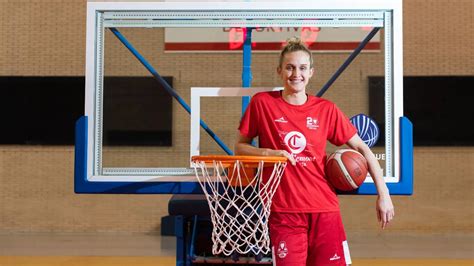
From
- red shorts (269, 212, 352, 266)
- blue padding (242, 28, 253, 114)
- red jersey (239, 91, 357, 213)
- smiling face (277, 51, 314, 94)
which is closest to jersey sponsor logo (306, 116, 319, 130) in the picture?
red jersey (239, 91, 357, 213)

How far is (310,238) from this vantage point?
3.04 meters

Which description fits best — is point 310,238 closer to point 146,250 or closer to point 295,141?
point 295,141

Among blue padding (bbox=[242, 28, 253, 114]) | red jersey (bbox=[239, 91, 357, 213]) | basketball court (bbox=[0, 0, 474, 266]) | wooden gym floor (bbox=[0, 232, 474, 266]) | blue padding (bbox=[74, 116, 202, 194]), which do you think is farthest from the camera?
wooden gym floor (bbox=[0, 232, 474, 266])

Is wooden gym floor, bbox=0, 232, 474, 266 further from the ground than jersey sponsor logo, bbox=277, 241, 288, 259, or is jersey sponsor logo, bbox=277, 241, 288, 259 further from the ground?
jersey sponsor logo, bbox=277, 241, 288, 259

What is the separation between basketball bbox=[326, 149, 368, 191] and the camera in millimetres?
3188

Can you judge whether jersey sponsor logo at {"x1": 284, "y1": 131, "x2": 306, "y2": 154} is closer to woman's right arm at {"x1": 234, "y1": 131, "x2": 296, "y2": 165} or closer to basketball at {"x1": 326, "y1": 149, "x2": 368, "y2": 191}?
woman's right arm at {"x1": 234, "y1": 131, "x2": 296, "y2": 165}

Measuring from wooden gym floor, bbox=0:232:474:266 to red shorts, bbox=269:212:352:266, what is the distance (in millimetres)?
4396

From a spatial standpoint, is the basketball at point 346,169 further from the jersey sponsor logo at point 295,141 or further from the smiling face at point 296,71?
the smiling face at point 296,71

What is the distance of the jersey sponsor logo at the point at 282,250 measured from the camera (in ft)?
9.62

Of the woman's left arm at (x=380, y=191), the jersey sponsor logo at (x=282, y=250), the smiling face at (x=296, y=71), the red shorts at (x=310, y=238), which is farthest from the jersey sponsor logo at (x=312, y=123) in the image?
the jersey sponsor logo at (x=282, y=250)

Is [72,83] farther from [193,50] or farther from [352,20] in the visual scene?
[352,20]

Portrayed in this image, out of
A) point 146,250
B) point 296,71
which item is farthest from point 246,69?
point 146,250

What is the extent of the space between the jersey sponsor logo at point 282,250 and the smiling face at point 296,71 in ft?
2.77

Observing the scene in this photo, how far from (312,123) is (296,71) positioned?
0.30 m
